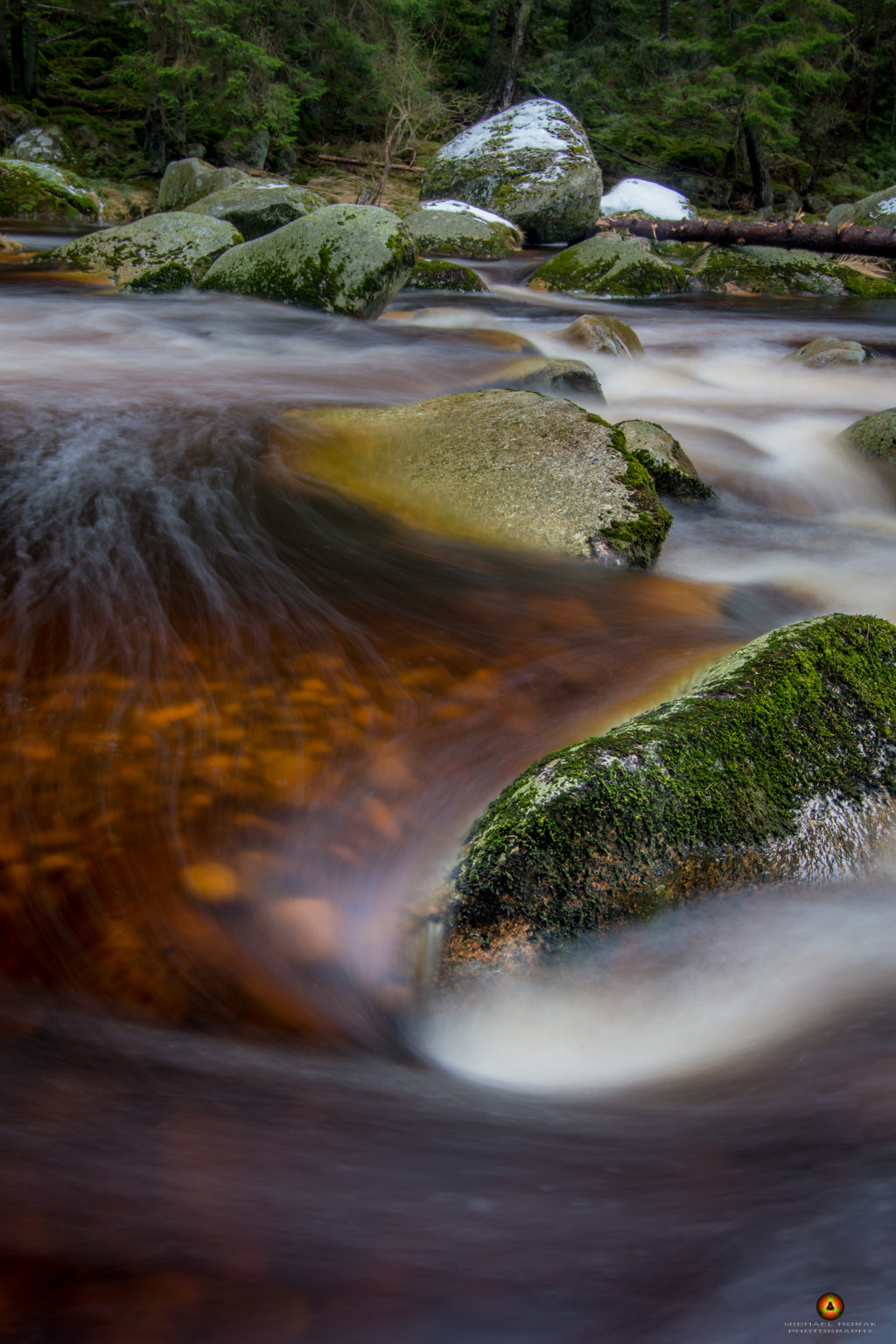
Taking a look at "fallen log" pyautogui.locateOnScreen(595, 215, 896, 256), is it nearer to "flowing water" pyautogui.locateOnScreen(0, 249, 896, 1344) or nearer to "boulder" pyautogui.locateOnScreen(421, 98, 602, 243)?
"boulder" pyautogui.locateOnScreen(421, 98, 602, 243)

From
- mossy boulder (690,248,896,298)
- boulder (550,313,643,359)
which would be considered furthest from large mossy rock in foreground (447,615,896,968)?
mossy boulder (690,248,896,298)

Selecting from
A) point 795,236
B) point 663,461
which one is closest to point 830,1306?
point 663,461

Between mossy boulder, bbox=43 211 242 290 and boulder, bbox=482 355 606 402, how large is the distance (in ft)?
16.7

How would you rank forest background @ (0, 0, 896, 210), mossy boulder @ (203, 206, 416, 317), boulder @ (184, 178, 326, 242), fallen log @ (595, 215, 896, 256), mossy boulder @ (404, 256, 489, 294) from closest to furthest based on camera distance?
1. mossy boulder @ (203, 206, 416, 317)
2. mossy boulder @ (404, 256, 489, 294)
3. boulder @ (184, 178, 326, 242)
4. fallen log @ (595, 215, 896, 256)
5. forest background @ (0, 0, 896, 210)

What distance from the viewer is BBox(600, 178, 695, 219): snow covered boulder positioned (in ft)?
67.7

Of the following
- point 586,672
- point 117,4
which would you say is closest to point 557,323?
point 586,672

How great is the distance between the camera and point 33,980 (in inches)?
75.3

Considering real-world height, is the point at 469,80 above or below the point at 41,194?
above

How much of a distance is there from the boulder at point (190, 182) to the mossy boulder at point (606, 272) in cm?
738

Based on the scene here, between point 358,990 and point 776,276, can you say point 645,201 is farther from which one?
point 358,990

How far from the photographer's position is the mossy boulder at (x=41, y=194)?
17.5m

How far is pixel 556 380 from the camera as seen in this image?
7.05 meters

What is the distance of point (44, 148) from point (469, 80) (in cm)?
1496

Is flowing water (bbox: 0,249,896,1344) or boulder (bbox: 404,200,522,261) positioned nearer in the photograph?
flowing water (bbox: 0,249,896,1344)
